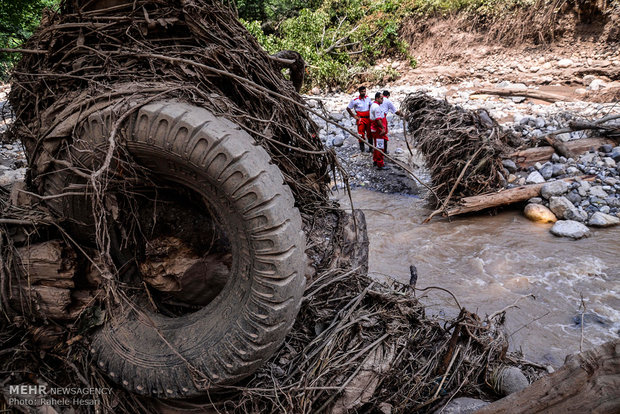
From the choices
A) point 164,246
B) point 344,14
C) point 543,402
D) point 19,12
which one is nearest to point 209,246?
point 164,246

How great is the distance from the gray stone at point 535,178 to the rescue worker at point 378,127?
9.92ft

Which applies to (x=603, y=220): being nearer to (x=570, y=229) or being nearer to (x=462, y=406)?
(x=570, y=229)

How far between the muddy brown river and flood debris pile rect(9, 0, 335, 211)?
2.50m

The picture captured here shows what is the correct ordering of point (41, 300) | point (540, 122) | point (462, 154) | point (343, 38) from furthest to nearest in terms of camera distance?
point (343, 38) → point (540, 122) → point (462, 154) → point (41, 300)

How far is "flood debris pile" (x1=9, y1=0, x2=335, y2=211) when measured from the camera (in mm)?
2539

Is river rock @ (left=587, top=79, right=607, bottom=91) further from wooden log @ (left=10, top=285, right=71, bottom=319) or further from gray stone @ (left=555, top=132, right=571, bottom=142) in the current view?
wooden log @ (left=10, top=285, right=71, bottom=319)

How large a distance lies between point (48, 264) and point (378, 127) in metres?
7.68

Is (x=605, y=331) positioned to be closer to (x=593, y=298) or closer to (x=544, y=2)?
(x=593, y=298)

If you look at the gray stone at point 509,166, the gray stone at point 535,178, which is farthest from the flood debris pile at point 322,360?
Answer: the gray stone at point 509,166

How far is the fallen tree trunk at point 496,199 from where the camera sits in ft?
22.5

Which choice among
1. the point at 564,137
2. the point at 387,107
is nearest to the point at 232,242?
the point at 387,107

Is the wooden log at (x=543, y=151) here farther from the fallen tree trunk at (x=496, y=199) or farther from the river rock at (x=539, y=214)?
the river rock at (x=539, y=214)

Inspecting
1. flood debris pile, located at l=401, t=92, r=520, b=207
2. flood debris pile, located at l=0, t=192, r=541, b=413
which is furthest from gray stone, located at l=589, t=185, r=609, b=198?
flood debris pile, located at l=0, t=192, r=541, b=413

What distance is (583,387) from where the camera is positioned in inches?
66.7
